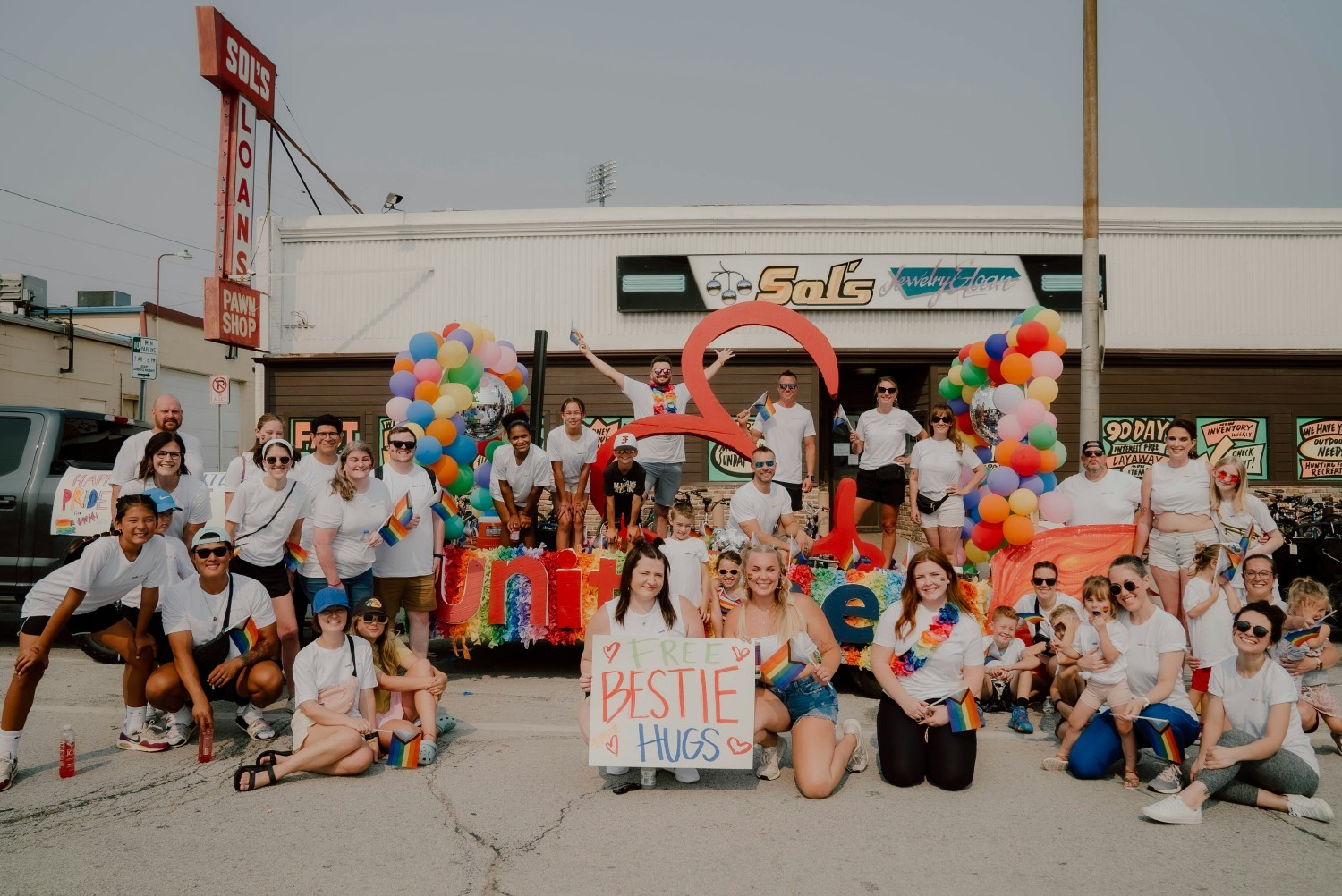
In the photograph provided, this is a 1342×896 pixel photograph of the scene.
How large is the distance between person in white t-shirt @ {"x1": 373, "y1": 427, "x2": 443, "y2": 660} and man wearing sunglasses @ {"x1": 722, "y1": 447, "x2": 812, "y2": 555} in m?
2.33

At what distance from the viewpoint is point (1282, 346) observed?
15.5 m

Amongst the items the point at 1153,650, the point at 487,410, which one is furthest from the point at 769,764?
the point at 487,410

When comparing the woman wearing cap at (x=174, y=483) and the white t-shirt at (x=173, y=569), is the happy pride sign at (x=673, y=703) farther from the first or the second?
the woman wearing cap at (x=174, y=483)

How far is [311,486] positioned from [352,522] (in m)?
0.69

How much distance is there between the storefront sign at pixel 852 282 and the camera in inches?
595

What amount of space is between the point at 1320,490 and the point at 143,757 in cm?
1700

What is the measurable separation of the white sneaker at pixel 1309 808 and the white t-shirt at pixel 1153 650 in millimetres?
573

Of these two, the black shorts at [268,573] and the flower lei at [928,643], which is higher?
the black shorts at [268,573]

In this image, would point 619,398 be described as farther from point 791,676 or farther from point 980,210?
point 791,676

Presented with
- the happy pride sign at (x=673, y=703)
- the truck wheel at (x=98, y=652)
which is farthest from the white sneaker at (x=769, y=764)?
the truck wheel at (x=98, y=652)

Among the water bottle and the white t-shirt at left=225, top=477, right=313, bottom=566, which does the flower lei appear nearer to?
the white t-shirt at left=225, top=477, right=313, bottom=566

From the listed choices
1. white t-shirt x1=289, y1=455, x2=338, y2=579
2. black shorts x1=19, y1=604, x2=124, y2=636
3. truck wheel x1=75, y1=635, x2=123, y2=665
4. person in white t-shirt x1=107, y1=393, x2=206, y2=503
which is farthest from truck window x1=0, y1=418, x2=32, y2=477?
black shorts x1=19, y1=604, x2=124, y2=636

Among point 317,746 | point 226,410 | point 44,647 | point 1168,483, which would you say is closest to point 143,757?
point 44,647

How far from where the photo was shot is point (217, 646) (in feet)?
17.6
